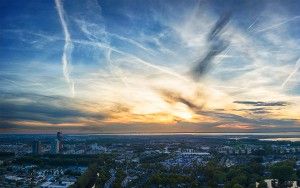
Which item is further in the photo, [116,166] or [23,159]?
[23,159]

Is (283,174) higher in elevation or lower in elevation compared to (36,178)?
higher

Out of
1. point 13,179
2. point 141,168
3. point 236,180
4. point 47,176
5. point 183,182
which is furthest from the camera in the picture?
point 141,168

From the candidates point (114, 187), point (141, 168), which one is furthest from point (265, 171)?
point (114, 187)

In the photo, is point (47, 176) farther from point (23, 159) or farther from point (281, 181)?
point (281, 181)

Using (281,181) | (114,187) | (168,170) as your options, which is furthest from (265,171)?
(114,187)

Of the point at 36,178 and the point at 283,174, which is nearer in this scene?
the point at 283,174

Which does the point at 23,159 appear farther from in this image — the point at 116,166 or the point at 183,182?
the point at 183,182

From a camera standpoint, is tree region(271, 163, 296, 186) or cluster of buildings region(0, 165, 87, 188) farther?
cluster of buildings region(0, 165, 87, 188)

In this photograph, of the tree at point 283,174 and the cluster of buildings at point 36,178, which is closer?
the tree at point 283,174

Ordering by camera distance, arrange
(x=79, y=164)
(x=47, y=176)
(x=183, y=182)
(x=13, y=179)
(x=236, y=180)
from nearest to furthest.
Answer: (x=236, y=180) → (x=183, y=182) → (x=13, y=179) → (x=47, y=176) → (x=79, y=164)
